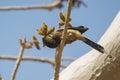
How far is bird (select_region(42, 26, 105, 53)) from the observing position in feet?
1.88

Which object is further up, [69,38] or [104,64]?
[69,38]

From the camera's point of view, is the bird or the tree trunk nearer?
the bird

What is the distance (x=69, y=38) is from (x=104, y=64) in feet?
1.04

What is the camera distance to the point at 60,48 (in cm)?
56

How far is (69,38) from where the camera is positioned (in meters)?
0.59

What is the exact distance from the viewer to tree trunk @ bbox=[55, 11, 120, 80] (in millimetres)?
869

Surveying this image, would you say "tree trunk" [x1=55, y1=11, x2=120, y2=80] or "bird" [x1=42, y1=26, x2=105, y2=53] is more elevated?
"bird" [x1=42, y1=26, x2=105, y2=53]

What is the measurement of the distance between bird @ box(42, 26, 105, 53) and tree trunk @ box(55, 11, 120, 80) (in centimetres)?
29

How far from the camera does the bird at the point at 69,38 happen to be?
0.57m

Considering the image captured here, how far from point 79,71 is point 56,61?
1.25ft

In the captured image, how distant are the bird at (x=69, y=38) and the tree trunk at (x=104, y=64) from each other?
29cm

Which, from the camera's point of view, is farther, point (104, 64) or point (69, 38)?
point (104, 64)

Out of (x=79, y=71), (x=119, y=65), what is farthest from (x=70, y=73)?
(x=119, y=65)

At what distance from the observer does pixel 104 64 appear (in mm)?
887
